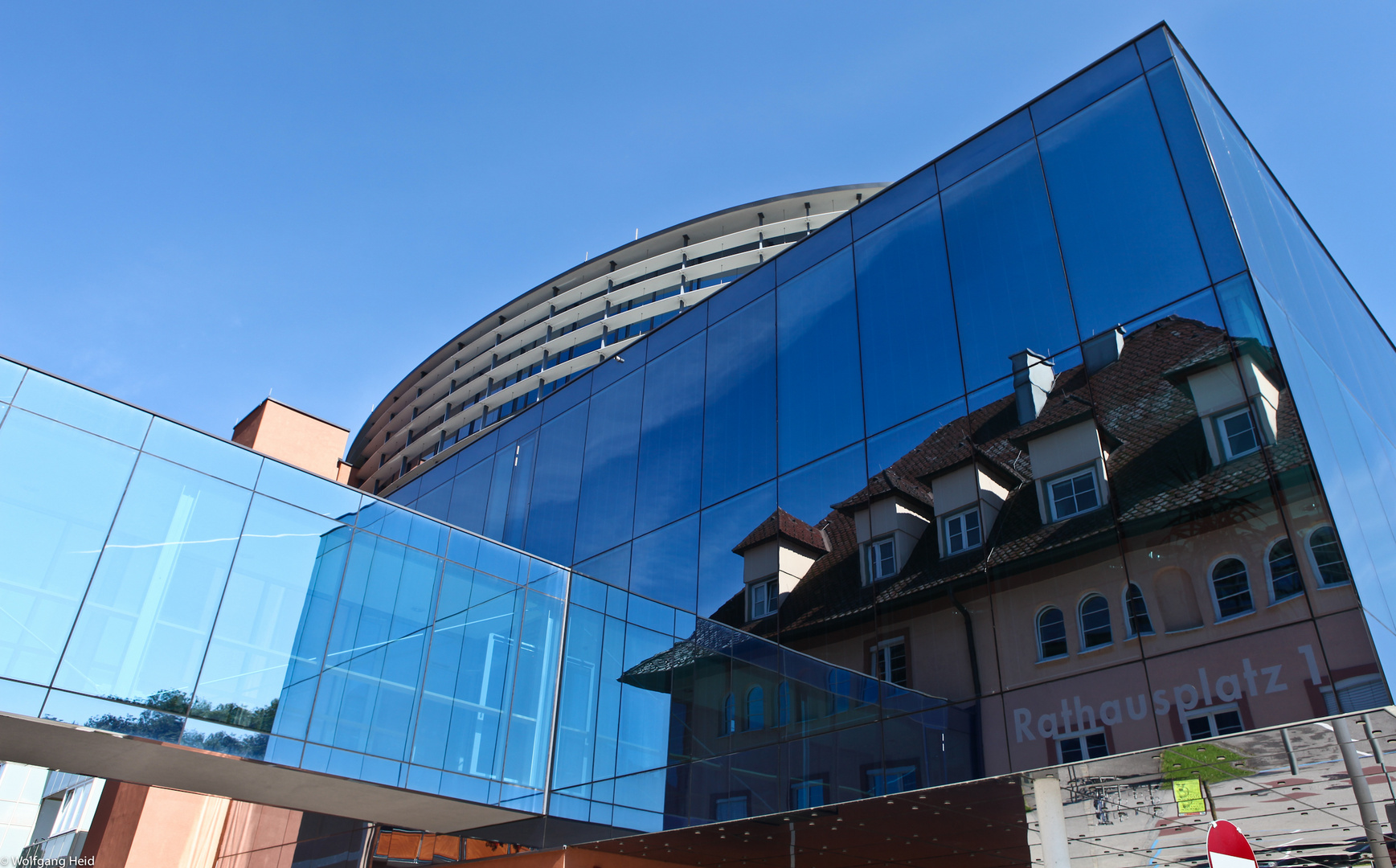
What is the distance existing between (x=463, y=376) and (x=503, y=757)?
150 feet

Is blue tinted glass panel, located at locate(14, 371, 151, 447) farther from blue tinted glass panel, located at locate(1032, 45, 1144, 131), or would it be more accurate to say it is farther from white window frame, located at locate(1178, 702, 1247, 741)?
blue tinted glass panel, located at locate(1032, 45, 1144, 131)

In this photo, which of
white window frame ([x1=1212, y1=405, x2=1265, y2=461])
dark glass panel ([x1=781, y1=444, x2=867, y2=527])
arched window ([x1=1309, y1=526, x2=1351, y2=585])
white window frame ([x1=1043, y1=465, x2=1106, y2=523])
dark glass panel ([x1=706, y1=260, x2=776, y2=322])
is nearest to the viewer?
arched window ([x1=1309, y1=526, x2=1351, y2=585])

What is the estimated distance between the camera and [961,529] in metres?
13.1

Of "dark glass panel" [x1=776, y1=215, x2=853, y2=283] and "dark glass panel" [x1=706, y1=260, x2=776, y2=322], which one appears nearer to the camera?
"dark glass panel" [x1=776, y1=215, x2=853, y2=283]

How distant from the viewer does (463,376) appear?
5888 centimetres

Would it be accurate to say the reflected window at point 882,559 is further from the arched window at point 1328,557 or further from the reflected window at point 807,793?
the arched window at point 1328,557

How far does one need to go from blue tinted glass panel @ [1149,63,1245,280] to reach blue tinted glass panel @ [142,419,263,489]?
1380 cm

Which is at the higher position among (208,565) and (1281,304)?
(1281,304)

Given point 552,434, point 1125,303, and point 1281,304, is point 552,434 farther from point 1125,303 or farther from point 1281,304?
point 1281,304

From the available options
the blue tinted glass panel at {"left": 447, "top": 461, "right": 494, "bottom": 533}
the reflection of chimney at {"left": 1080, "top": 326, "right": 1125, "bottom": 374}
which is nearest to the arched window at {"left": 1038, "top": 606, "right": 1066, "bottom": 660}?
the reflection of chimney at {"left": 1080, "top": 326, "right": 1125, "bottom": 374}

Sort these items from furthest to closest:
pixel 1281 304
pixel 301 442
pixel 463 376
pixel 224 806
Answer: pixel 463 376 → pixel 301 442 → pixel 224 806 → pixel 1281 304

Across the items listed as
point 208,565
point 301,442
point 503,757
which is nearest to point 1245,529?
point 503,757

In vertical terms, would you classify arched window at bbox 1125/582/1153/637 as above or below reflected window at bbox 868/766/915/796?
above

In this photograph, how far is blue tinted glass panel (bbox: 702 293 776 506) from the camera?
→ 17.2 meters
